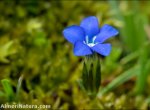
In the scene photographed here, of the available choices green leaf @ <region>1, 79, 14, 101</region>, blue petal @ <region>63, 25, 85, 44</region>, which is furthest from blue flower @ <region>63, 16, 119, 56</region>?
green leaf @ <region>1, 79, 14, 101</region>

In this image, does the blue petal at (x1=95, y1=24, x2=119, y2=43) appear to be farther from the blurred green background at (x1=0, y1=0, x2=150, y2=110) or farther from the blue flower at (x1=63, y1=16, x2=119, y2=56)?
the blurred green background at (x1=0, y1=0, x2=150, y2=110)

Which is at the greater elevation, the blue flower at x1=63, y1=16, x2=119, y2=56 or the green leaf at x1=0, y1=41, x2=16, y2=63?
the blue flower at x1=63, y1=16, x2=119, y2=56

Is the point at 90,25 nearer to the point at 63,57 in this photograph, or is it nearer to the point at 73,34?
the point at 73,34

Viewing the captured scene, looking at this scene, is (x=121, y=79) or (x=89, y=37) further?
(x=121, y=79)

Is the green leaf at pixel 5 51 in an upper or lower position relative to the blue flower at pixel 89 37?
lower

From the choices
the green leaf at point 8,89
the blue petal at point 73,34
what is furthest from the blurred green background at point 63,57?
the blue petal at point 73,34

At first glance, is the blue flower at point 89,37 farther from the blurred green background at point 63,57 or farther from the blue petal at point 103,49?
the blurred green background at point 63,57

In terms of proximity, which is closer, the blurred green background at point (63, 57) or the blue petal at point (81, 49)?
the blue petal at point (81, 49)

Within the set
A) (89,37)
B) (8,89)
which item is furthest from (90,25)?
(8,89)
